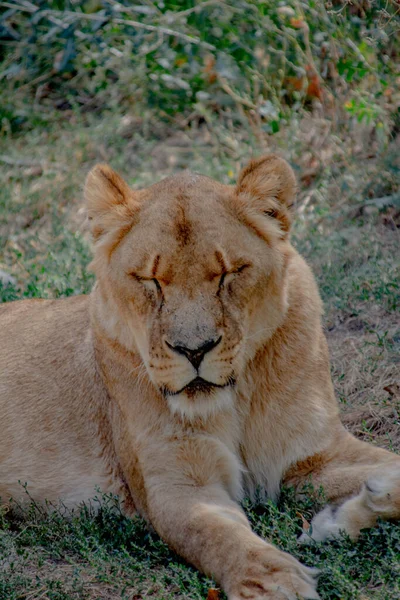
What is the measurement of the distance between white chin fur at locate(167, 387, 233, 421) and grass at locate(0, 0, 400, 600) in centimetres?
43

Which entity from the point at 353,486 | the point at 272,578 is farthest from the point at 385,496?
the point at 272,578

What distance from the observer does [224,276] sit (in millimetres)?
3537

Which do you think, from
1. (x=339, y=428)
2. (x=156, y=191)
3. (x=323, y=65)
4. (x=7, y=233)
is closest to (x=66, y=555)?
(x=339, y=428)

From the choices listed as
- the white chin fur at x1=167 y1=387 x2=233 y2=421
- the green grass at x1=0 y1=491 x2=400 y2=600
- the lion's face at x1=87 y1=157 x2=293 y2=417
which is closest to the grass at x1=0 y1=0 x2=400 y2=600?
the green grass at x1=0 y1=491 x2=400 y2=600

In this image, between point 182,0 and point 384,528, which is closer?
point 384,528

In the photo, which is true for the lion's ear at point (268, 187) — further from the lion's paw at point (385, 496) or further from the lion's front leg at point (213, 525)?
the lion's paw at point (385, 496)

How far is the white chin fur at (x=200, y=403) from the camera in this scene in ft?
11.8

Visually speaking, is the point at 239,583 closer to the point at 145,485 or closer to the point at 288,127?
the point at 145,485

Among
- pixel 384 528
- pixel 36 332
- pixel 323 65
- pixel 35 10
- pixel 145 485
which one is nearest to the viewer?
pixel 384 528

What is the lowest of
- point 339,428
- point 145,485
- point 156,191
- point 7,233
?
point 7,233

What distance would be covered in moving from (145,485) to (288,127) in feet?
16.4

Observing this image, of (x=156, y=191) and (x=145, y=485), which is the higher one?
(x=156, y=191)

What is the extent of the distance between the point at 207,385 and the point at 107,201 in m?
0.91

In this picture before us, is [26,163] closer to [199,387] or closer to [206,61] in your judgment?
[206,61]
